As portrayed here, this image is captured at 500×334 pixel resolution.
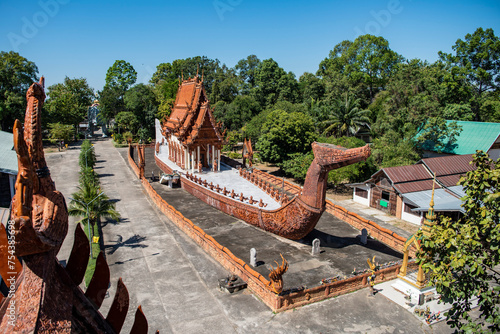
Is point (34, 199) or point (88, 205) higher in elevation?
point (34, 199)

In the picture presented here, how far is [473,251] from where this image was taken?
316 inches

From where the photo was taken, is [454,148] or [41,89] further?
[454,148]

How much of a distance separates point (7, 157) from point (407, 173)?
2793 centimetres

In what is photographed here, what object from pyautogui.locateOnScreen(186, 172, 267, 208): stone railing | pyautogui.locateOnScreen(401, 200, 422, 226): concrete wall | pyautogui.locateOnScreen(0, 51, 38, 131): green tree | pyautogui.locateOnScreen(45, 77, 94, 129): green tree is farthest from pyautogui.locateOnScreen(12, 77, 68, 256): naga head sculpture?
pyautogui.locateOnScreen(45, 77, 94, 129): green tree

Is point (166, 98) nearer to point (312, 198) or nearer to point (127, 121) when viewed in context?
point (127, 121)

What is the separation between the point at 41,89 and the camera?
6438 mm

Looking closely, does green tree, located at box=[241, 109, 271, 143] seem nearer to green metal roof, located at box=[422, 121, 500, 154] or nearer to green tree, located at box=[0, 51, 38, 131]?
green metal roof, located at box=[422, 121, 500, 154]

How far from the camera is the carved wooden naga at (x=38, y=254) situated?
5340 millimetres

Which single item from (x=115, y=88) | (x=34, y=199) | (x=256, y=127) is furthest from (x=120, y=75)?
(x=34, y=199)

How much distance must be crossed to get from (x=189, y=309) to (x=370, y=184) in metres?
19.2

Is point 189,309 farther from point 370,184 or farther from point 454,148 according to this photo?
point 454,148

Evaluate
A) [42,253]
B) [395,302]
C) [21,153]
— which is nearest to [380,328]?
[395,302]

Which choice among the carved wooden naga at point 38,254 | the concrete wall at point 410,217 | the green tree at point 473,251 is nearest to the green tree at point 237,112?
the concrete wall at point 410,217

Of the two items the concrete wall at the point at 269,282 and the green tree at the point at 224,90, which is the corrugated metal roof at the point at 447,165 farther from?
the green tree at the point at 224,90
